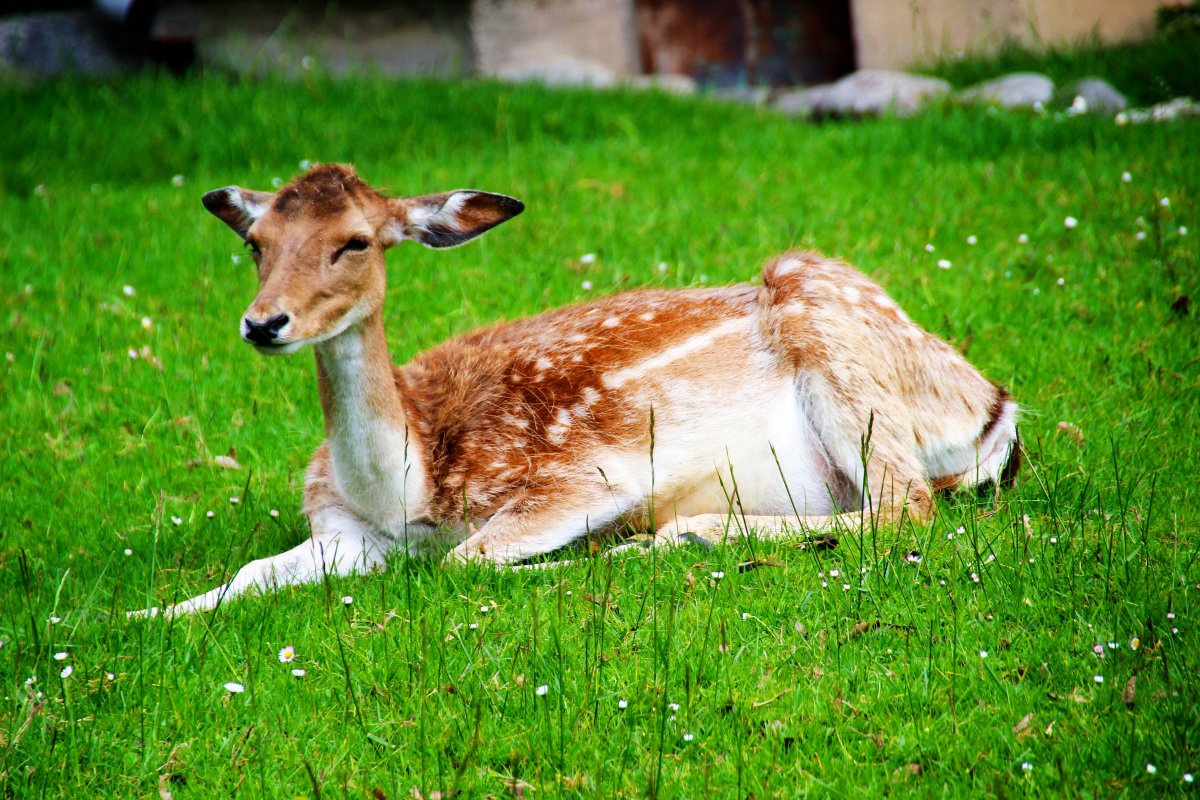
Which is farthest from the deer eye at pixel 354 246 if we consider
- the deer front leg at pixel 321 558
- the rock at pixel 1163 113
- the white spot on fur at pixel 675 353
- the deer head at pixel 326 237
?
the rock at pixel 1163 113

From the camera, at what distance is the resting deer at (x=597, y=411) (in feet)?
15.3

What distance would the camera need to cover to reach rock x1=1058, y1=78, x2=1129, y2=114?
9.62m

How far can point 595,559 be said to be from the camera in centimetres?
447

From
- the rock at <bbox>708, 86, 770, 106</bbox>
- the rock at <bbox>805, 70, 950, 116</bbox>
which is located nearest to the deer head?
the rock at <bbox>805, 70, 950, 116</bbox>

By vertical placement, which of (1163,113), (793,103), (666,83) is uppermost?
(666,83)

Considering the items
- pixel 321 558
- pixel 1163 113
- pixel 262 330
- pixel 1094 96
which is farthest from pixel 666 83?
pixel 262 330

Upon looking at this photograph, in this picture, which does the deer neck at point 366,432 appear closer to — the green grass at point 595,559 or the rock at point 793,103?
the green grass at point 595,559

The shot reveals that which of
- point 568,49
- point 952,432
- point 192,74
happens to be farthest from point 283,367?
point 568,49

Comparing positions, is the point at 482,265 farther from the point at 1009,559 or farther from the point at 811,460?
the point at 1009,559

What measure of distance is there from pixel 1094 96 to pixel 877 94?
1611 mm

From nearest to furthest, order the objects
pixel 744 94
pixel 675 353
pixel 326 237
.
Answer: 1. pixel 326 237
2. pixel 675 353
3. pixel 744 94

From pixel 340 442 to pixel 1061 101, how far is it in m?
7.30

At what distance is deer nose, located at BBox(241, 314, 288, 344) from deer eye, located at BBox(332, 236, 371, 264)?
0.45m

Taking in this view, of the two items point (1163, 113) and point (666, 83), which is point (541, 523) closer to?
point (1163, 113)
